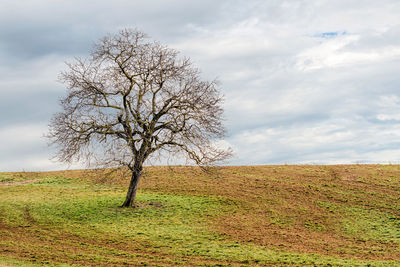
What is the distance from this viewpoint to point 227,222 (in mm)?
27062

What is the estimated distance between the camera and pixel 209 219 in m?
27.5

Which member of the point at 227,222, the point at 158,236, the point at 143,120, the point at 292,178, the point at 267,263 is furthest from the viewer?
the point at 292,178

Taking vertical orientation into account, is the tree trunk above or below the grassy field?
above

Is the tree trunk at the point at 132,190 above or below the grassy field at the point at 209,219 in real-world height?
above

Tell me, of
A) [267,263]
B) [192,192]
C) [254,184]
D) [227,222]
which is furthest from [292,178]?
[267,263]

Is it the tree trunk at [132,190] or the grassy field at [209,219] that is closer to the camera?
the grassy field at [209,219]

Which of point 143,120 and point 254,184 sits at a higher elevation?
point 143,120

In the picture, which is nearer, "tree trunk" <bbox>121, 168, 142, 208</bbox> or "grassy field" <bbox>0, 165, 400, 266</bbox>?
"grassy field" <bbox>0, 165, 400, 266</bbox>

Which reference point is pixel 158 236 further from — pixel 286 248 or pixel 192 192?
pixel 192 192

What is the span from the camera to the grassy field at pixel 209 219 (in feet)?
64.3

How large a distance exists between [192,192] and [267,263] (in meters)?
17.1

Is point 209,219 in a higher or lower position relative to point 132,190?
lower

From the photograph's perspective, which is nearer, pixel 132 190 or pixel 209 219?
pixel 209 219

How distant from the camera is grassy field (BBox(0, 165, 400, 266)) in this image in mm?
19609
